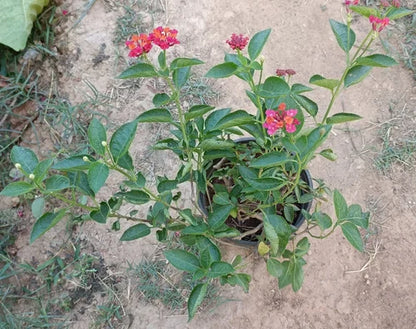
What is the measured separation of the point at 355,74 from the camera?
3.98 ft

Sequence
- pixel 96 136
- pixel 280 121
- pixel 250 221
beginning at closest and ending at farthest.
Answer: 1. pixel 280 121
2. pixel 96 136
3. pixel 250 221

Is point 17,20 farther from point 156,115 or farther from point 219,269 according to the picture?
point 219,269

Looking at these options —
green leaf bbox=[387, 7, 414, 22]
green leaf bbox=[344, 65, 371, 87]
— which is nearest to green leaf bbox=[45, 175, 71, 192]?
green leaf bbox=[344, 65, 371, 87]

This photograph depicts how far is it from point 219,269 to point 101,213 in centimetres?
36

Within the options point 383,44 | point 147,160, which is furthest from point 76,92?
point 383,44

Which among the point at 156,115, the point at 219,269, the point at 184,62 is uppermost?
the point at 184,62

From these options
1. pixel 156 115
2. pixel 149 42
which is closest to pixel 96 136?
pixel 156 115

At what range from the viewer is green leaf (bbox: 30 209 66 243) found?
120 cm

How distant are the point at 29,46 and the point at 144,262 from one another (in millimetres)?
1375

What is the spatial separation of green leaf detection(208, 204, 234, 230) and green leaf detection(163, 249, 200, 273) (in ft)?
0.37

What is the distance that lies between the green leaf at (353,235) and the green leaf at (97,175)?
0.72 metres

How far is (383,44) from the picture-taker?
229cm

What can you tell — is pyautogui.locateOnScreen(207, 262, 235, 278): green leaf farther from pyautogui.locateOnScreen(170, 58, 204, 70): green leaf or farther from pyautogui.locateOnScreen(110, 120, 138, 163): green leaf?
pyautogui.locateOnScreen(170, 58, 204, 70): green leaf

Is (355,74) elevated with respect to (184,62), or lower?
lower
